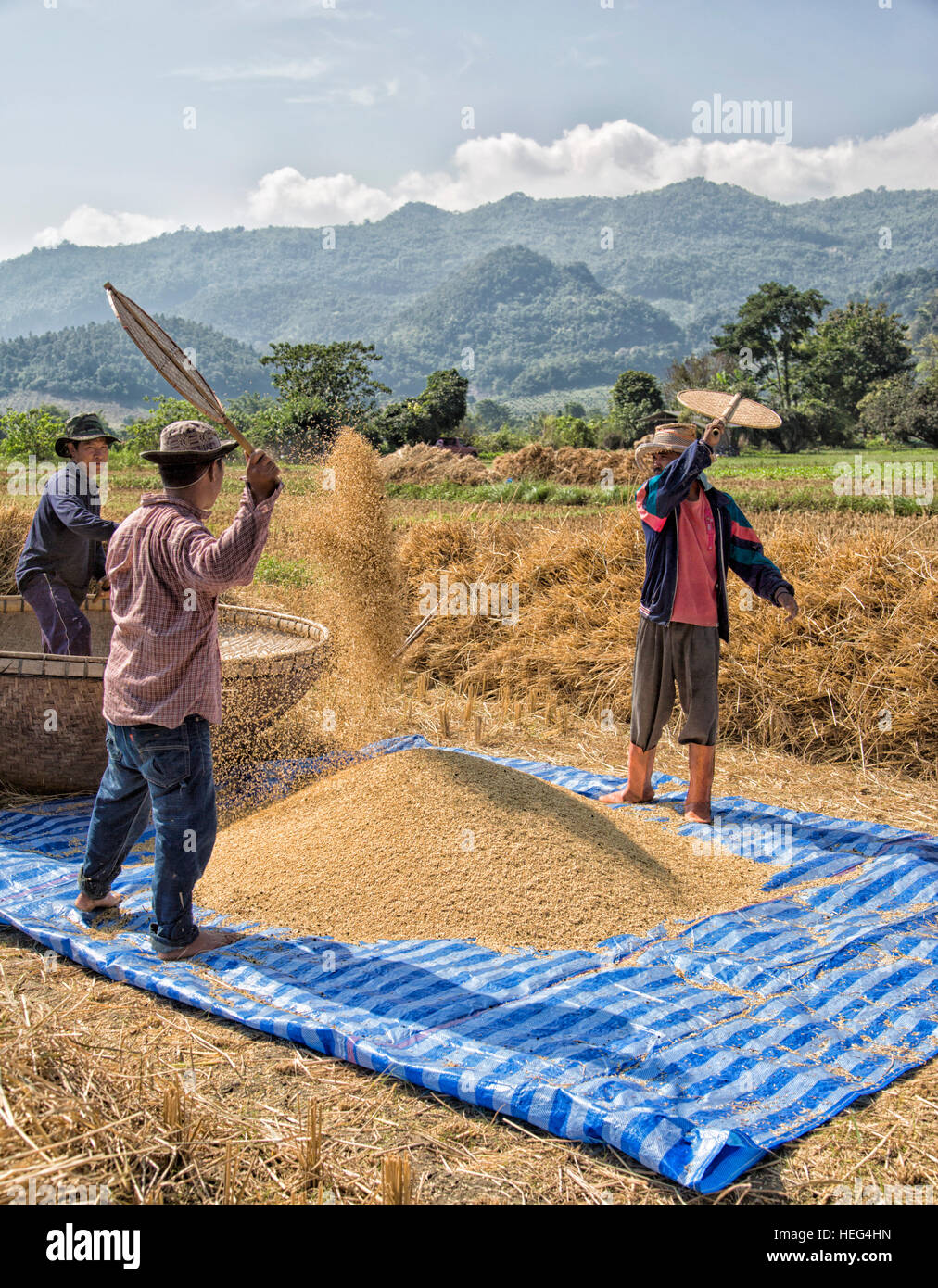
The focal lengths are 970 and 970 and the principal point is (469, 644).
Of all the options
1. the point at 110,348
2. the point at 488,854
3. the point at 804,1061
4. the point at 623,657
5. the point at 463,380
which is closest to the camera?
the point at 804,1061

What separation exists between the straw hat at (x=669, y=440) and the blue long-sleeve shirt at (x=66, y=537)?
6.74ft

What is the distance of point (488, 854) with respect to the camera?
2859 mm

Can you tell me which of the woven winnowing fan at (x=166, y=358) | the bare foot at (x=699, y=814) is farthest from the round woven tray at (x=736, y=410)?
the woven winnowing fan at (x=166, y=358)

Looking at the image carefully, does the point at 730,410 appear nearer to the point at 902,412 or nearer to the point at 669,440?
the point at 669,440

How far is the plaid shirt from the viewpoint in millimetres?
2234

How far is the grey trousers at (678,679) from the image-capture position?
3490 millimetres

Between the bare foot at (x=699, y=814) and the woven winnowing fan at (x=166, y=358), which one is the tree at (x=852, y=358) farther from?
the woven winnowing fan at (x=166, y=358)

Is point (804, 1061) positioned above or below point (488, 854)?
below

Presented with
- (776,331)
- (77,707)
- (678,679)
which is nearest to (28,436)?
(77,707)

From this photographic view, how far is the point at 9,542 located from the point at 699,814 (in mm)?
5545

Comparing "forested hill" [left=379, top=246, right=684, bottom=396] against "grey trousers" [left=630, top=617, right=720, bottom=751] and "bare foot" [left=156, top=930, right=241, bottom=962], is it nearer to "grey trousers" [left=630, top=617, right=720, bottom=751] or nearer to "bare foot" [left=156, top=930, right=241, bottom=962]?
"grey trousers" [left=630, top=617, right=720, bottom=751]

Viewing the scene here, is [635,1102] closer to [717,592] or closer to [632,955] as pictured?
[632,955]

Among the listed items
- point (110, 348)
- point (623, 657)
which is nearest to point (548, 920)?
point (623, 657)

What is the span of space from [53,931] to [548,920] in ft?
4.28
